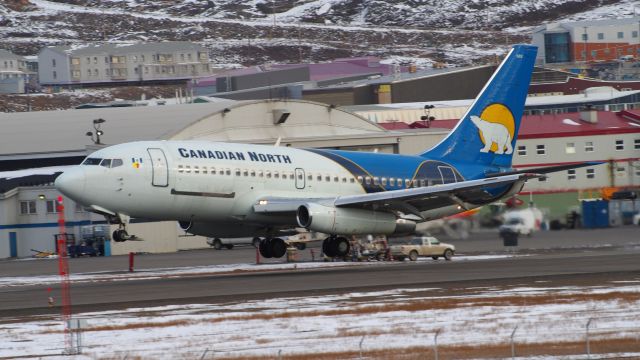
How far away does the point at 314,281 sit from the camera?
45.8 meters

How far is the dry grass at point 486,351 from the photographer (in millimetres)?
26500

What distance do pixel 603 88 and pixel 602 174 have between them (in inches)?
2798

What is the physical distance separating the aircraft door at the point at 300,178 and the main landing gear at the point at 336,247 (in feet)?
8.34

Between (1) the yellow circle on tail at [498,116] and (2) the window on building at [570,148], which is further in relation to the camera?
(2) the window on building at [570,148]

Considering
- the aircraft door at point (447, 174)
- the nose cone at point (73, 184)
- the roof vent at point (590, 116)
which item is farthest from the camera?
the roof vent at point (590, 116)

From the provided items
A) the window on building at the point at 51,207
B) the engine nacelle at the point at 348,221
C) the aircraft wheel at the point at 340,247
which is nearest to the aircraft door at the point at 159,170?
the engine nacelle at the point at 348,221

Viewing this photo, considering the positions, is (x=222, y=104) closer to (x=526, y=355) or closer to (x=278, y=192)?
(x=278, y=192)

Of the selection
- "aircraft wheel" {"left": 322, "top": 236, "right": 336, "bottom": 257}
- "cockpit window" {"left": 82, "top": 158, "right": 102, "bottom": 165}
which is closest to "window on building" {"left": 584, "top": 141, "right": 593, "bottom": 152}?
"aircraft wheel" {"left": 322, "top": 236, "right": 336, "bottom": 257}

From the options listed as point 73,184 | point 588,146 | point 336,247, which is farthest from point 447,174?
point 588,146

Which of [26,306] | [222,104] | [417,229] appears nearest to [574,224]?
[417,229]

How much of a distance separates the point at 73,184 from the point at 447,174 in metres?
18.1

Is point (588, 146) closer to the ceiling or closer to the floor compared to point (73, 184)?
closer to the floor

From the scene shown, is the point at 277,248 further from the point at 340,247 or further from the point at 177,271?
the point at 177,271

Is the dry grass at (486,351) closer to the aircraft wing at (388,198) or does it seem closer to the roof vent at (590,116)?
the aircraft wing at (388,198)
